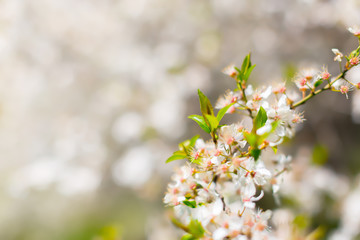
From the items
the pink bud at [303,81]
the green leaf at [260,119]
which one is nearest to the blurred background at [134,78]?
the pink bud at [303,81]

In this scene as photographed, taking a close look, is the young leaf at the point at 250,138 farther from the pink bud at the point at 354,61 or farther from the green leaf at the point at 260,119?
the pink bud at the point at 354,61

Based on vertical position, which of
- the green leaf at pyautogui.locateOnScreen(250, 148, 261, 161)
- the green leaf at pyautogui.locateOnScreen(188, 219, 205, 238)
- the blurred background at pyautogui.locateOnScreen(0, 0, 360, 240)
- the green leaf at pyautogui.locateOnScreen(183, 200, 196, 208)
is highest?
the blurred background at pyautogui.locateOnScreen(0, 0, 360, 240)

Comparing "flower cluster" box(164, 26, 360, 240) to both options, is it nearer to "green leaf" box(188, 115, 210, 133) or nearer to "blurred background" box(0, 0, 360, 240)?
"green leaf" box(188, 115, 210, 133)

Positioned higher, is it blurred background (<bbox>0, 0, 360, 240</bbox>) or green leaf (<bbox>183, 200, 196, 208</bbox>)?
blurred background (<bbox>0, 0, 360, 240</bbox>)

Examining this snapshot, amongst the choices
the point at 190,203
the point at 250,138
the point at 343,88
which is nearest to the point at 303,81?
the point at 343,88

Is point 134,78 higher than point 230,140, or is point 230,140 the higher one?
point 134,78

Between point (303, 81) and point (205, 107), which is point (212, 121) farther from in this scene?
point (303, 81)

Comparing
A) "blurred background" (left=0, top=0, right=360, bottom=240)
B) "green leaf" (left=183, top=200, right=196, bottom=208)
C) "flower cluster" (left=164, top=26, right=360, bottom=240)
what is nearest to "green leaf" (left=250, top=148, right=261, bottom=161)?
"flower cluster" (left=164, top=26, right=360, bottom=240)
